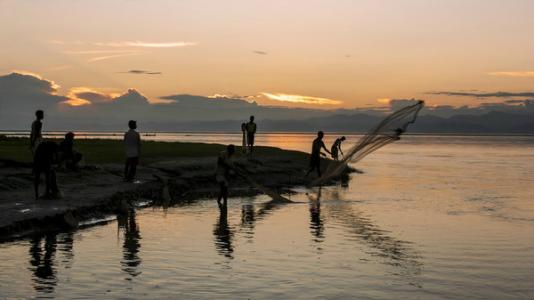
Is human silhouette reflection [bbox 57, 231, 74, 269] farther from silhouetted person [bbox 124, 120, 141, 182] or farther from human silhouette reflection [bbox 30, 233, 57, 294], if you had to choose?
silhouetted person [bbox 124, 120, 141, 182]

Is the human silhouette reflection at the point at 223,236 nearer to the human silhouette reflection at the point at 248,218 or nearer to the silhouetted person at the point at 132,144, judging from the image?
the human silhouette reflection at the point at 248,218

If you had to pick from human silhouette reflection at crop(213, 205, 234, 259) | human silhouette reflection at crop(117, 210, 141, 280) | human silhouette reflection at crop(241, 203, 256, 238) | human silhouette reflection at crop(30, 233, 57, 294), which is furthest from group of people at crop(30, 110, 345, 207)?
human silhouette reflection at crop(30, 233, 57, 294)

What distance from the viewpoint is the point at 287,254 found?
1551cm

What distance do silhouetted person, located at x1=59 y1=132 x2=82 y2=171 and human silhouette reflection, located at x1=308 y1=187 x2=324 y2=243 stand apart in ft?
32.3

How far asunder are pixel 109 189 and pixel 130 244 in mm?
9195

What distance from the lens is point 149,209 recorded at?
2439 cm

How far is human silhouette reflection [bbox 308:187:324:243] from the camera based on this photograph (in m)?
18.4

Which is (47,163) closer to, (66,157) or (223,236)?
(66,157)

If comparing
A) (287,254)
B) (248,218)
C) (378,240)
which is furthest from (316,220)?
(287,254)

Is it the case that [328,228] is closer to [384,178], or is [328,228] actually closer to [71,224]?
[71,224]

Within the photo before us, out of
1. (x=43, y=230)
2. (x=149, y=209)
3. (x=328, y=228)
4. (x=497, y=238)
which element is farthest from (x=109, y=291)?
(x=149, y=209)

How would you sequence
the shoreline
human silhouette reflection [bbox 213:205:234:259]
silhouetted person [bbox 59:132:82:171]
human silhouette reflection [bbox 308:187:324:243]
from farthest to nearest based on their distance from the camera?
silhouetted person [bbox 59:132:82:171]
the shoreline
human silhouette reflection [bbox 308:187:324:243]
human silhouette reflection [bbox 213:205:234:259]

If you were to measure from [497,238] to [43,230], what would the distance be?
479 inches

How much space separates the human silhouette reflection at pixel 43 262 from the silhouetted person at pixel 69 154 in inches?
386
